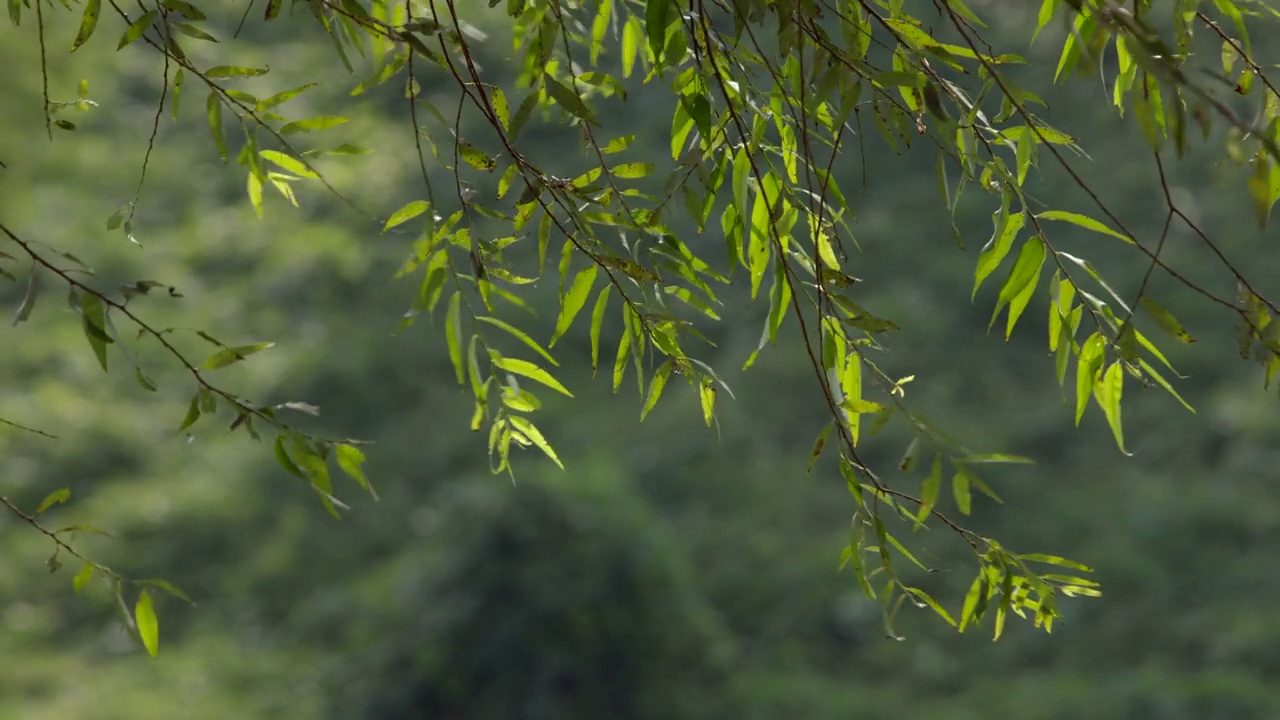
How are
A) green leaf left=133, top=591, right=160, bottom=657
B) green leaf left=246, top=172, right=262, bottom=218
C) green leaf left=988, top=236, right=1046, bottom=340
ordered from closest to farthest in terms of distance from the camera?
green leaf left=988, top=236, right=1046, bottom=340 → green leaf left=133, top=591, right=160, bottom=657 → green leaf left=246, top=172, right=262, bottom=218

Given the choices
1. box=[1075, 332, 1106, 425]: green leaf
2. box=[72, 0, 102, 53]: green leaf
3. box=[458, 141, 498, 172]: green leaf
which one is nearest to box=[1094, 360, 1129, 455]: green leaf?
Answer: box=[1075, 332, 1106, 425]: green leaf

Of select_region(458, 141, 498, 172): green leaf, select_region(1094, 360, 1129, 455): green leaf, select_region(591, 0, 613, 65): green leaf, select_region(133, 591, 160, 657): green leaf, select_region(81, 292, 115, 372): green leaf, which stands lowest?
select_region(133, 591, 160, 657): green leaf

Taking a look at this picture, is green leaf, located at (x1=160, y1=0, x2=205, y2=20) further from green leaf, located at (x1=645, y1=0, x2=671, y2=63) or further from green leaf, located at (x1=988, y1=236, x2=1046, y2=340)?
green leaf, located at (x1=988, y1=236, x2=1046, y2=340)

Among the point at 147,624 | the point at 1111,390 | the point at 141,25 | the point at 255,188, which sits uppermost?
the point at 141,25

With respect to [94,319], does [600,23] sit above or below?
above

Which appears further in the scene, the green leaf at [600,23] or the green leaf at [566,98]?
the green leaf at [600,23]

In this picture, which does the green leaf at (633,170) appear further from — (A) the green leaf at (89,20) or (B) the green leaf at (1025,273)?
(A) the green leaf at (89,20)

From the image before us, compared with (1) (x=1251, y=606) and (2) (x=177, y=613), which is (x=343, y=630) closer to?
(2) (x=177, y=613)

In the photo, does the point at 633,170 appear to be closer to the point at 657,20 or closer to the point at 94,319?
the point at 657,20

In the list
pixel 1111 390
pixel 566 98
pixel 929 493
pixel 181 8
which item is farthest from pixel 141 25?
pixel 1111 390

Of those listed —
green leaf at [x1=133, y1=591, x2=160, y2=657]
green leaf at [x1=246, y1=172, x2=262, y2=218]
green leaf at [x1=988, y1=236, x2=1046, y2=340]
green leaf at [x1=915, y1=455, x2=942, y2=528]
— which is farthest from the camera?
green leaf at [x1=246, y1=172, x2=262, y2=218]

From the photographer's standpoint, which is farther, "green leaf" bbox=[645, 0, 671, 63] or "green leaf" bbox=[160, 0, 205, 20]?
"green leaf" bbox=[160, 0, 205, 20]

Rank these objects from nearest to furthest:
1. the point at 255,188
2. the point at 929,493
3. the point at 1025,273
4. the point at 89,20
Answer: the point at 929,493
the point at 1025,273
the point at 89,20
the point at 255,188

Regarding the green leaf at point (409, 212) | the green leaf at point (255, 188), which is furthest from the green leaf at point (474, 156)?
Result: the green leaf at point (255, 188)
